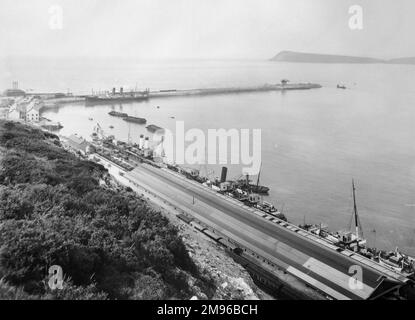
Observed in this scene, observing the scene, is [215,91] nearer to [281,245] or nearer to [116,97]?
[116,97]

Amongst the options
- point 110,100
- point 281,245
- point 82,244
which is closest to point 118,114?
point 110,100

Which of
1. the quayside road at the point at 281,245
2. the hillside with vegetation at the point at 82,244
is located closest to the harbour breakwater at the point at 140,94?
the quayside road at the point at 281,245

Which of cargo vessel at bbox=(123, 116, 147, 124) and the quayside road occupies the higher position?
cargo vessel at bbox=(123, 116, 147, 124)

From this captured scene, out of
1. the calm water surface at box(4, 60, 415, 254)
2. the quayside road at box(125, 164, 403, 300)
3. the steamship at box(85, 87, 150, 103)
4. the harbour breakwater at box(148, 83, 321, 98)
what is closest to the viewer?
the quayside road at box(125, 164, 403, 300)

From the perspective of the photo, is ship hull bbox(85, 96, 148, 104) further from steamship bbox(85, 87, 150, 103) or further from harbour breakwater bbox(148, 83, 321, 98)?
harbour breakwater bbox(148, 83, 321, 98)

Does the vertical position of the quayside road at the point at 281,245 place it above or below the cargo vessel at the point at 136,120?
below

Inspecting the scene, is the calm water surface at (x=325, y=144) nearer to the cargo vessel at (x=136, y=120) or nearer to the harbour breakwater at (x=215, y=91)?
the cargo vessel at (x=136, y=120)

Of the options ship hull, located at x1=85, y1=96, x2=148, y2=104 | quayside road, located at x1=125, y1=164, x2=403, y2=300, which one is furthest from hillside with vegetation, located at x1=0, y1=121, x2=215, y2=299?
ship hull, located at x1=85, y1=96, x2=148, y2=104
